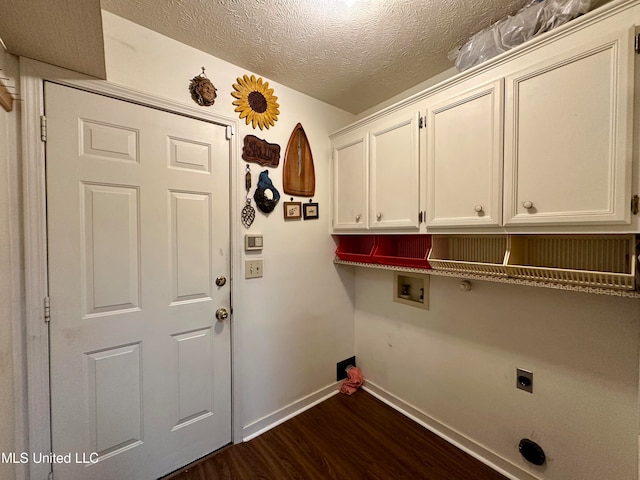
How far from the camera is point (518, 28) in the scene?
1207 millimetres

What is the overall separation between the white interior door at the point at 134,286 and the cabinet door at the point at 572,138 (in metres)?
1.53

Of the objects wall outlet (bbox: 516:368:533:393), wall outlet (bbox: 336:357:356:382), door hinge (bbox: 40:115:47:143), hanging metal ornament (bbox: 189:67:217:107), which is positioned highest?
hanging metal ornament (bbox: 189:67:217:107)

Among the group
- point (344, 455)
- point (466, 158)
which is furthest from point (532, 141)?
point (344, 455)

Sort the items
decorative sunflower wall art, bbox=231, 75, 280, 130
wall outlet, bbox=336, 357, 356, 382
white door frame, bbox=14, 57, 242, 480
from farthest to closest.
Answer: wall outlet, bbox=336, 357, 356, 382
decorative sunflower wall art, bbox=231, 75, 280, 130
white door frame, bbox=14, 57, 242, 480

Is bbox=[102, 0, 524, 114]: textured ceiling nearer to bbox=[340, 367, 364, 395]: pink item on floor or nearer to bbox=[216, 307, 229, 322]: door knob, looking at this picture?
bbox=[216, 307, 229, 322]: door knob

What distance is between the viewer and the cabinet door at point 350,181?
72.9 inches

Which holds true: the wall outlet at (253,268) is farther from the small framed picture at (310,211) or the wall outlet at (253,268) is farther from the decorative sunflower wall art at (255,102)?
the decorative sunflower wall art at (255,102)

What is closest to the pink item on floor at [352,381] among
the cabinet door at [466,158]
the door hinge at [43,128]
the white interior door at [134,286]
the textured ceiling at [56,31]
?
the white interior door at [134,286]

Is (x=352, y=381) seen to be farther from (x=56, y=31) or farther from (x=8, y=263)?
(x=56, y=31)

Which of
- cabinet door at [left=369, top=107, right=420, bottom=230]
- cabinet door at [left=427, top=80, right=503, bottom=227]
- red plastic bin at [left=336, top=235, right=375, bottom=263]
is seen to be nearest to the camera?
cabinet door at [left=427, top=80, right=503, bottom=227]

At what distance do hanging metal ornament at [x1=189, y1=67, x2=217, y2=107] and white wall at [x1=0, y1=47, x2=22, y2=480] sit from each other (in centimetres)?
70

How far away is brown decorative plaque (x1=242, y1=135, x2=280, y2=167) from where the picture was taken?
1.69 m

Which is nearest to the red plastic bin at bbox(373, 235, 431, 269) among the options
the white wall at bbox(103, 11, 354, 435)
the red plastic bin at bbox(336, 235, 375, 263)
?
the red plastic bin at bbox(336, 235, 375, 263)

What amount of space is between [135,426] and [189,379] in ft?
0.99
